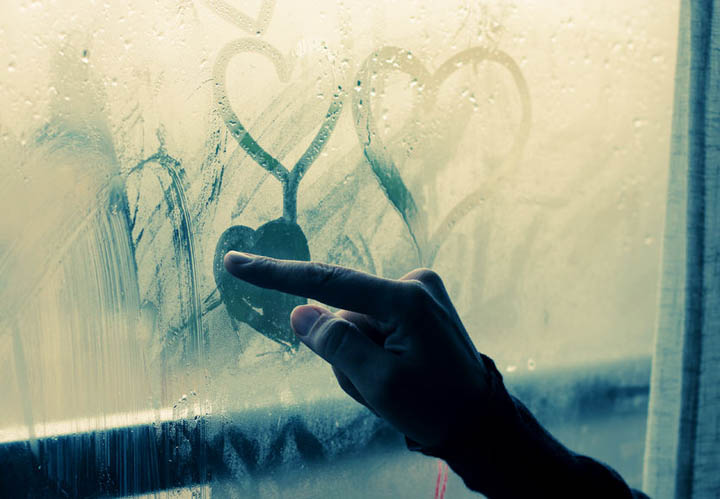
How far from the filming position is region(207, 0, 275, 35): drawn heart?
700mm

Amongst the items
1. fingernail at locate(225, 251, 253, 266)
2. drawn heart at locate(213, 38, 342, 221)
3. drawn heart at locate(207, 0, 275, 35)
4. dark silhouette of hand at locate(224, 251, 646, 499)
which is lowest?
dark silhouette of hand at locate(224, 251, 646, 499)

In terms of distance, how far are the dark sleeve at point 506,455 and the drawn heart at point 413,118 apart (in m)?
0.27

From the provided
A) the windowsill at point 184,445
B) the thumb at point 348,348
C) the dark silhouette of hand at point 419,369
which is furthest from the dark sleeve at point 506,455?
the windowsill at point 184,445

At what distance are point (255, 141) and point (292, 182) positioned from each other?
2.7 inches

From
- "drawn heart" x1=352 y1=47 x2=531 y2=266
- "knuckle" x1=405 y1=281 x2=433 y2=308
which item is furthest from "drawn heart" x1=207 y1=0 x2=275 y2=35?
"knuckle" x1=405 y1=281 x2=433 y2=308

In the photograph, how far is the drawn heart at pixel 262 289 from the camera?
0.73 metres

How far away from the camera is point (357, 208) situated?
811 mm

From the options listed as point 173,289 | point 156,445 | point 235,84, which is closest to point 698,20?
point 235,84

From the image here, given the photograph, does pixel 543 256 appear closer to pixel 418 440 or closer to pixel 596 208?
pixel 596 208

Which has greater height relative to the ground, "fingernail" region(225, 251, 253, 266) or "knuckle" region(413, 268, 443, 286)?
"fingernail" region(225, 251, 253, 266)

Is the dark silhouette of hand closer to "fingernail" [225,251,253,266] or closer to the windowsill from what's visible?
"fingernail" [225,251,253,266]

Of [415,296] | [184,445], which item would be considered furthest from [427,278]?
Answer: [184,445]

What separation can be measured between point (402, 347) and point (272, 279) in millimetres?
139

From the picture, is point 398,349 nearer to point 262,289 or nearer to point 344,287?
point 344,287
